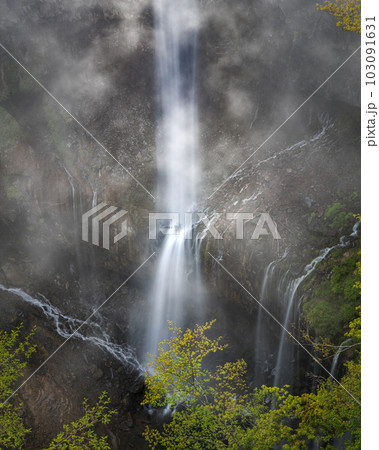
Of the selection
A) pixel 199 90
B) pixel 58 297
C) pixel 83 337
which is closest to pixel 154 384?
pixel 83 337

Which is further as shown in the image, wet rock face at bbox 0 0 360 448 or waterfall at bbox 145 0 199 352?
waterfall at bbox 145 0 199 352

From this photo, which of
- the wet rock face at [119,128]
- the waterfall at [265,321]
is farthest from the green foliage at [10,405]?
the waterfall at [265,321]

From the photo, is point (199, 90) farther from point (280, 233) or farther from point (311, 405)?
point (311, 405)

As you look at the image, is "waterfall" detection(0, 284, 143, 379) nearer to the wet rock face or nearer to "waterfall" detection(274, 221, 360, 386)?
the wet rock face

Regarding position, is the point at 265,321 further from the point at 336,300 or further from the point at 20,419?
the point at 20,419
